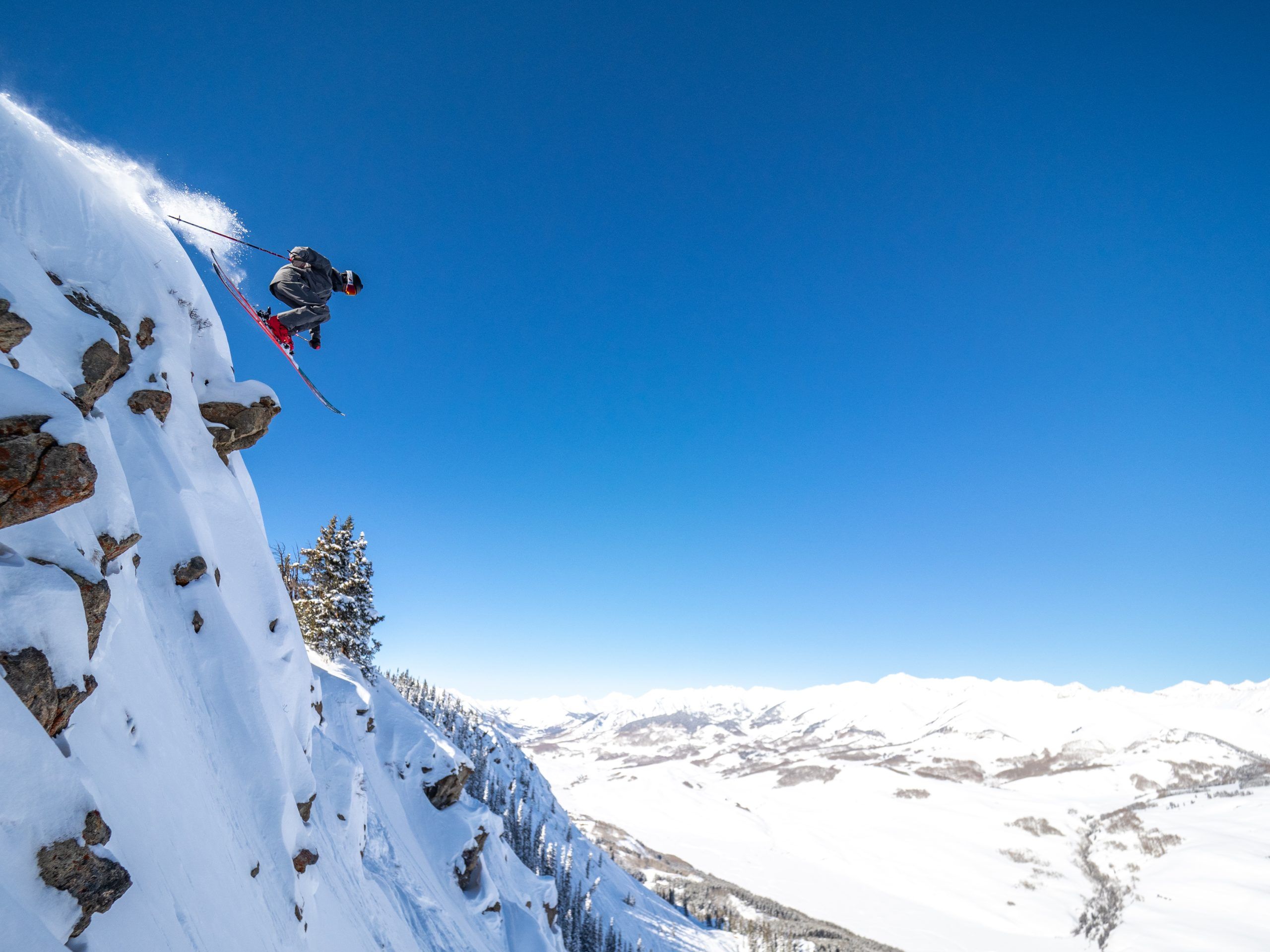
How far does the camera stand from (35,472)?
5.79 metres

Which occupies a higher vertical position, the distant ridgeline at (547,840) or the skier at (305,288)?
the skier at (305,288)

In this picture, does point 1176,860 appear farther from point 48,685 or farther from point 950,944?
point 48,685

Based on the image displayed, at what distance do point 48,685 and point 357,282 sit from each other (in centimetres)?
1023

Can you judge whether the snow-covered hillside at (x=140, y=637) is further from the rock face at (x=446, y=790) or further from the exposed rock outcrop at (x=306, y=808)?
the rock face at (x=446, y=790)

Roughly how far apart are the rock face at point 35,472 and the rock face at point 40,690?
1543mm

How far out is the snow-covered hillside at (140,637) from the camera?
18.5ft

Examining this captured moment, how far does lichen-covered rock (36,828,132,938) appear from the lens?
501cm

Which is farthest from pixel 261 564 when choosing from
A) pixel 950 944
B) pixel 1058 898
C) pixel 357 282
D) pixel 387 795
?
pixel 1058 898

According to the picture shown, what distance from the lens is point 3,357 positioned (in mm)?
7664

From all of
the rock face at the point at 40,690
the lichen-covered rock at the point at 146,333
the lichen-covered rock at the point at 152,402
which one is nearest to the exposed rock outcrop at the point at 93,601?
the rock face at the point at 40,690

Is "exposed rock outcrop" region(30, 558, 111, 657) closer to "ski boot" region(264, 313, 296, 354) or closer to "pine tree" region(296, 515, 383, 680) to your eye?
"ski boot" region(264, 313, 296, 354)

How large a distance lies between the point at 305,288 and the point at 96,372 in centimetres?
449

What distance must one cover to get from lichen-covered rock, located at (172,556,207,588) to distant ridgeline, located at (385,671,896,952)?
45047 mm

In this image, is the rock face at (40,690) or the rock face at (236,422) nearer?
the rock face at (40,690)
